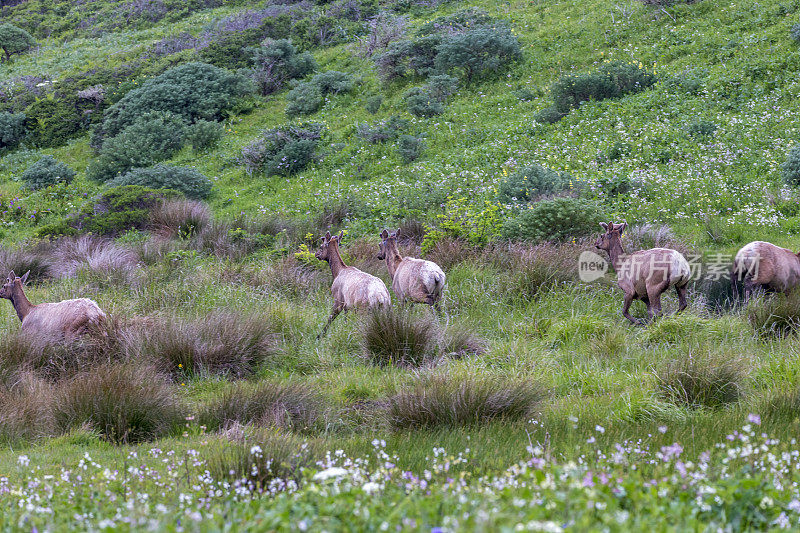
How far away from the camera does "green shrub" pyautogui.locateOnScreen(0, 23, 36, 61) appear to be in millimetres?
43281

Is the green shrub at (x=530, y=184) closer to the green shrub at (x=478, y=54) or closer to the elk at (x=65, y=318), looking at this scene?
the elk at (x=65, y=318)

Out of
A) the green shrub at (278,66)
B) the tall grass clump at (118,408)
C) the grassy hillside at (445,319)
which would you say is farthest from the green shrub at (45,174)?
the tall grass clump at (118,408)

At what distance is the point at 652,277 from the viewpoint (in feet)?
31.4

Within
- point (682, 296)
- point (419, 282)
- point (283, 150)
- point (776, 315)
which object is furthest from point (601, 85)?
point (419, 282)

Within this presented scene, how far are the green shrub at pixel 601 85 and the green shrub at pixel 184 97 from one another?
1362 centimetres

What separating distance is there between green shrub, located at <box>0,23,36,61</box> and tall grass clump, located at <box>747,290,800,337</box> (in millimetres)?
46234

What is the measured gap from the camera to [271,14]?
36344mm

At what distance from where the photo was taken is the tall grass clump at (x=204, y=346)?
8281 mm

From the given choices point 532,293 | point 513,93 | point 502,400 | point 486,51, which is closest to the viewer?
point 502,400

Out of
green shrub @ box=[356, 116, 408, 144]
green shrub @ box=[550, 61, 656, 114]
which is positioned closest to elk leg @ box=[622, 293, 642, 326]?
green shrub @ box=[550, 61, 656, 114]

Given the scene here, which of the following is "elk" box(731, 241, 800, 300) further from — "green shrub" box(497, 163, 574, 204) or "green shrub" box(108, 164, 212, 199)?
"green shrub" box(108, 164, 212, 199)

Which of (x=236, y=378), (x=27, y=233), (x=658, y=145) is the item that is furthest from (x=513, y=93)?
(x=236, y=378)

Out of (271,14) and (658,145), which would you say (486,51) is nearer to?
(658,145)

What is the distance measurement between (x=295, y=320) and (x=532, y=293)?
12.2 ft
